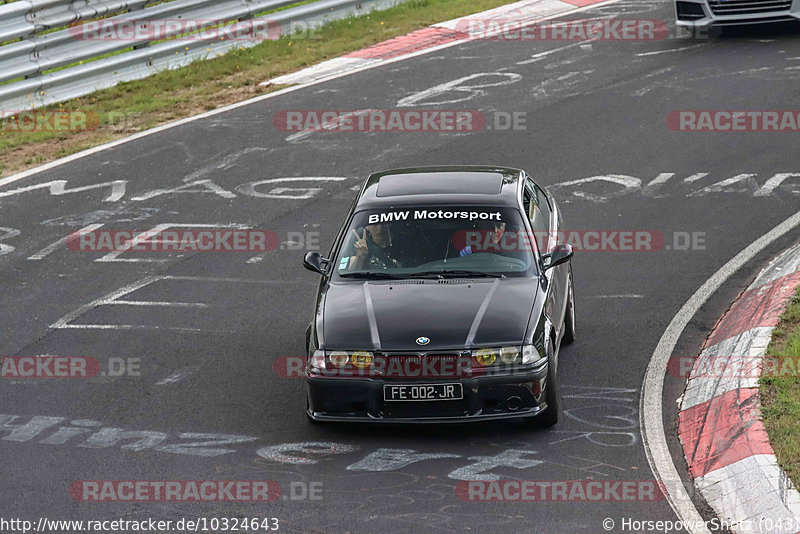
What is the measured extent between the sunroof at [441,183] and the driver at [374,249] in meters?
0.44

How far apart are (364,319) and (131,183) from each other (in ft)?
23.3

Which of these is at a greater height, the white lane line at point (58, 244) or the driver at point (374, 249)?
the driver at point (374, 249)

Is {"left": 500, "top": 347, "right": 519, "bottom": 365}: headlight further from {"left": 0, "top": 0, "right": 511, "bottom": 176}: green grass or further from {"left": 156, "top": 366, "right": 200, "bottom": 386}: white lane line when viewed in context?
{"left": 0, "top": 0, "right": 511, "bottom": 176}: green grass

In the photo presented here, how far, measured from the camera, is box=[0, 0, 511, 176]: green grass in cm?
1596

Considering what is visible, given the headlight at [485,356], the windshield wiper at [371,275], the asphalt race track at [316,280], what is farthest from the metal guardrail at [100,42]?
the headlight at [485,356]

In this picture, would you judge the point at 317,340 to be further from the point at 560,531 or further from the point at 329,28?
the point at 329,28

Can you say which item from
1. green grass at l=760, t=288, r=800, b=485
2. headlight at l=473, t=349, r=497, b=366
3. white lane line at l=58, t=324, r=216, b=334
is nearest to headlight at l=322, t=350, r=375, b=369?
headlight at l=473, t=349, r=497, b=366

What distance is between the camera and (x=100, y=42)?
1750cm

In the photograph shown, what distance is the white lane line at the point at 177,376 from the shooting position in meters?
8.88

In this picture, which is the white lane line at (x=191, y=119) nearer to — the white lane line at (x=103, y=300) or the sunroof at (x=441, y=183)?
the white lane line at (x=103, y=300)

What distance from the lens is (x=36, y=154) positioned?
15.4 metres

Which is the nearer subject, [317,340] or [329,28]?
[317,340]

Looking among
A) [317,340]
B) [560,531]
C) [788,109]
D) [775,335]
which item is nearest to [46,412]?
[317,340]

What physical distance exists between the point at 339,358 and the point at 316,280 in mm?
3560
